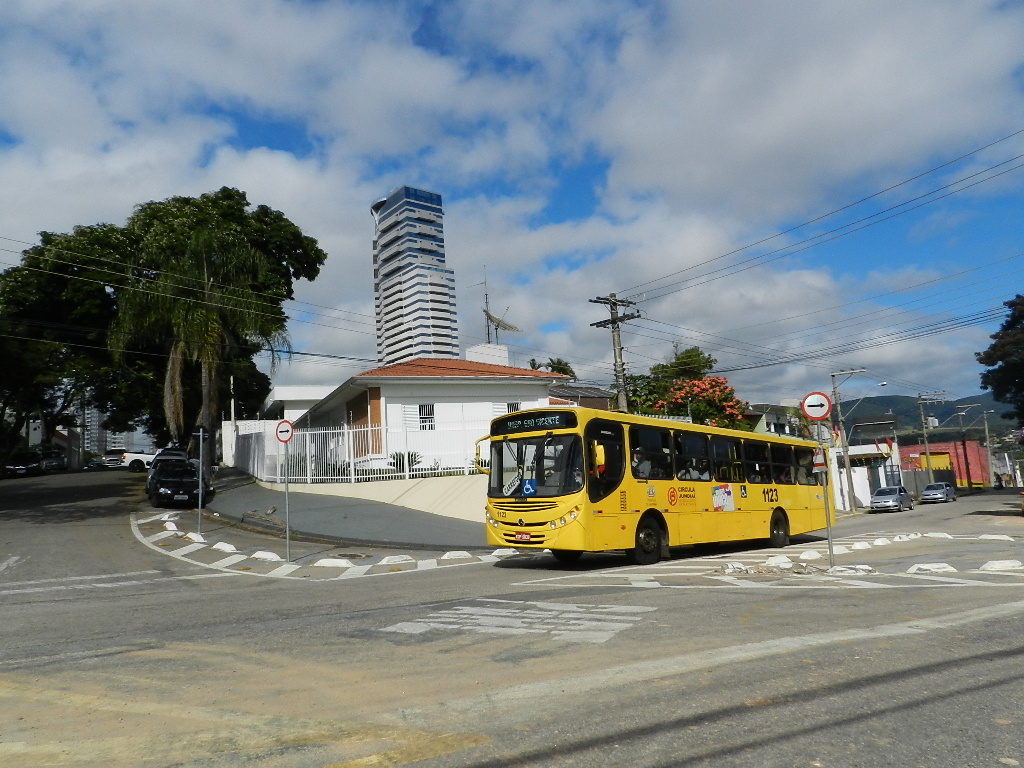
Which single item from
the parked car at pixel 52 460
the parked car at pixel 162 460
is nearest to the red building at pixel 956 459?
the parked car at pixel 162 460

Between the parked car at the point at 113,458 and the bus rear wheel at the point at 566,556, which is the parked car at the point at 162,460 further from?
the parked car at the point at 113,458

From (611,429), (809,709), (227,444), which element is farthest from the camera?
(227,444)

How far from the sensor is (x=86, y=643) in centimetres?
782

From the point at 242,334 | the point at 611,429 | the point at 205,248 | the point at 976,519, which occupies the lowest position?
the point at 976,519

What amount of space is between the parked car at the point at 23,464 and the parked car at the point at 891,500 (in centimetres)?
5445

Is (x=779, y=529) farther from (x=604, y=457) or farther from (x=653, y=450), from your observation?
(x=604, y=457)

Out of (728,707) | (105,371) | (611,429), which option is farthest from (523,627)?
(105,371)

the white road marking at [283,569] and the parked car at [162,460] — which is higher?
the parked car at [162,460]

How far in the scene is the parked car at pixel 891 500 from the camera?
141ft

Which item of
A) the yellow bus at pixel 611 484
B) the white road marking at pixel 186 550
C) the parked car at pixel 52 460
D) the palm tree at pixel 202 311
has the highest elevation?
the palm tree at pixel 202 311

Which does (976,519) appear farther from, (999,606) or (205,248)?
(205,248)

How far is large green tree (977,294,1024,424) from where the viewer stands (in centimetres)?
5028

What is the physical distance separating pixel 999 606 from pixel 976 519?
979 inches

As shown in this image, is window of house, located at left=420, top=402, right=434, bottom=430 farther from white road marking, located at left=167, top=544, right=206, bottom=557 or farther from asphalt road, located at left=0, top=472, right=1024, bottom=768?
asphalt road, located at left=0, top=472, right=1024, bottom=768
